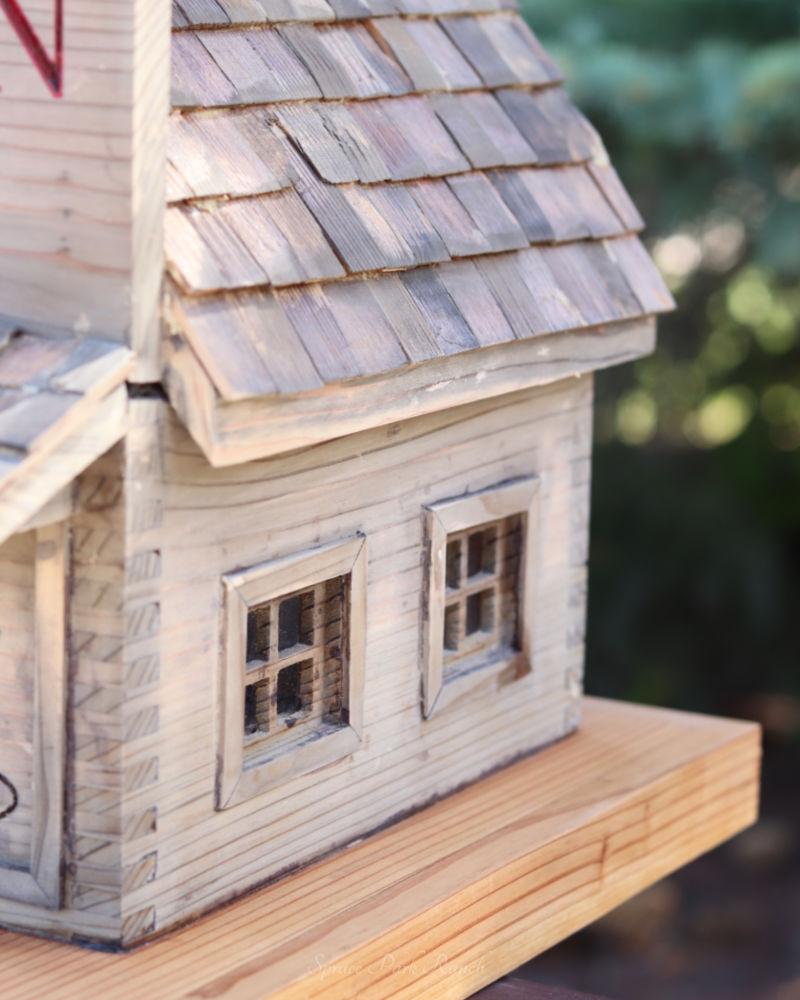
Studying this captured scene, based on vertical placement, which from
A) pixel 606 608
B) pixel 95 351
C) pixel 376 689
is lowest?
pixel 606 608

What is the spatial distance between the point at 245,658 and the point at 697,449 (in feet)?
9.34

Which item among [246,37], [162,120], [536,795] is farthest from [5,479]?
[536,795]

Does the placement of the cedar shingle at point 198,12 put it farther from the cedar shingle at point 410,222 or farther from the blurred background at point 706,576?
the blurred background at point 706,576

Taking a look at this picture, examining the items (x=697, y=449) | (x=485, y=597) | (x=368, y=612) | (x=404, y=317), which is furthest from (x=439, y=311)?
(x=697, y=449)

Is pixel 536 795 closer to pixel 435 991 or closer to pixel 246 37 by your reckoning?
pixel 435 991

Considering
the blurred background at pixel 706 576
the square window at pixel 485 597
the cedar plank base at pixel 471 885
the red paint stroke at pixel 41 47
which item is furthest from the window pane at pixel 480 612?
the blurred background at pixel 706 576

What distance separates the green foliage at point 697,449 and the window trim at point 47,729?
1968 millimetres

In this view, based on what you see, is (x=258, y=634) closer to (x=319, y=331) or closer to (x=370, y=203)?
(x=319, y=331)

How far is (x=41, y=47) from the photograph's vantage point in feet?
3.18

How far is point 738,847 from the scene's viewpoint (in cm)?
393

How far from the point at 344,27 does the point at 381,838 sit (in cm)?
74

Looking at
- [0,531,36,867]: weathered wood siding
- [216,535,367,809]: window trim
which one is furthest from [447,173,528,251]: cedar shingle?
[0,531,36,867]: weathered wood siding

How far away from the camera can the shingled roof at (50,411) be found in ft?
2.96

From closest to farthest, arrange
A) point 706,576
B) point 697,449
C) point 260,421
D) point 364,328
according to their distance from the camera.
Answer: point 260,421 → point 364,328 → point 706,576 → point 697,449
